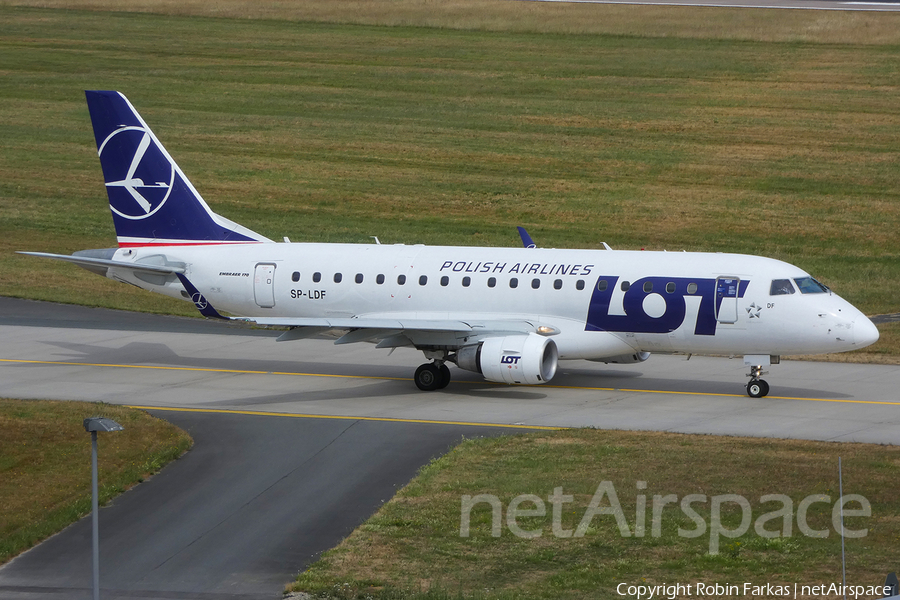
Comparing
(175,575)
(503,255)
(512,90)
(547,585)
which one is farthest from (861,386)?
(512,90)

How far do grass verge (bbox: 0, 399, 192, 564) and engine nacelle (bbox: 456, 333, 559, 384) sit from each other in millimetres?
7387

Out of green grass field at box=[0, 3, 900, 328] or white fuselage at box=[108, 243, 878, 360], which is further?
green grass field at box=[0, 3, 900, 328]

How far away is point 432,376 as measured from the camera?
32.2 meters

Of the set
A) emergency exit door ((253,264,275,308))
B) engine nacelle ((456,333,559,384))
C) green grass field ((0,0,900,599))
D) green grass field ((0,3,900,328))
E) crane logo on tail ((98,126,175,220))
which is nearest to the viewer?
engine nacelle ((456,333,559,384))

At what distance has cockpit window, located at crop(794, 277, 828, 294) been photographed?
30.3 m

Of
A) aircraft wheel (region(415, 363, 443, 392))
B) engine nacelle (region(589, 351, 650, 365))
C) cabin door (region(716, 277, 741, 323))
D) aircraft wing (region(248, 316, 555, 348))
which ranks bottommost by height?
aircraft wheel (region(415, 363, 443, 392))

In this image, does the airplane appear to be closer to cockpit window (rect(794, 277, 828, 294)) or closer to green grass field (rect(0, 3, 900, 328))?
cockpit window (rect(794, 277, 828, 294))

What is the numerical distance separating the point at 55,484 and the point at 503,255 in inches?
534

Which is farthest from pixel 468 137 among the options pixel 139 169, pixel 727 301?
pixel 727 301

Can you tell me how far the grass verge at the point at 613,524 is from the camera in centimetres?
1866

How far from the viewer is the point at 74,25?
83312 mm

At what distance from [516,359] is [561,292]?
2.54 metres

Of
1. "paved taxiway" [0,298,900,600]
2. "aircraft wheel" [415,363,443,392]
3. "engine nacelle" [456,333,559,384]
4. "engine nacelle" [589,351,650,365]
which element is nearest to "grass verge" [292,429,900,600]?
"paved taxiway" [0,298,900,600]

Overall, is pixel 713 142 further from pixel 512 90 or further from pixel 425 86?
pixel 425 86
